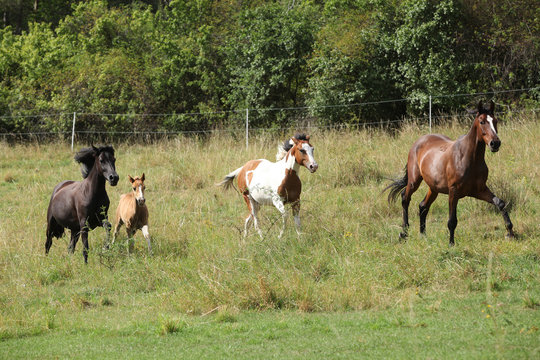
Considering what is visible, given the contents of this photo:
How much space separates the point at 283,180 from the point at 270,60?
13468mm

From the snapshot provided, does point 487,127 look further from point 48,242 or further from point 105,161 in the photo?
point 48,242

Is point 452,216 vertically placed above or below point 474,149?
below

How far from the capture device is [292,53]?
23516 millimetres

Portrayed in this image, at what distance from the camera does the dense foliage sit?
20.3m

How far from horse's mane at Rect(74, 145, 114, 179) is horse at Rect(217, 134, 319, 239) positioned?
8.21ft

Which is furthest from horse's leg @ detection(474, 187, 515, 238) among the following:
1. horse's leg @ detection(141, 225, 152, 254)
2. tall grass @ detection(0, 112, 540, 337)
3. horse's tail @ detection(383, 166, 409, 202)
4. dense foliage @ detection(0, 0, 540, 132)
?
dense foliage @ detection(0, 0, 540, 132)

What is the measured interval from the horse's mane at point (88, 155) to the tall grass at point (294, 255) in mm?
1289

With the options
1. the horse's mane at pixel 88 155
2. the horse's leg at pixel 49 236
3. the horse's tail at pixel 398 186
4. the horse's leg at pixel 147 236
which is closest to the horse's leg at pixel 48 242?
the horse's leg at pixel 49 236

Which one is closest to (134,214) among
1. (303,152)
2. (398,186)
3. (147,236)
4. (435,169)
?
(147,236)

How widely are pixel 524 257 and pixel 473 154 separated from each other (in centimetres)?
167

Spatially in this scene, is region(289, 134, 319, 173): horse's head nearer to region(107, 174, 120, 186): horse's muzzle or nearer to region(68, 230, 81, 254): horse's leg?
region(107, 174, 120, 186): horse's muzzle

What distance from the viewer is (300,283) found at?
7.96 metres

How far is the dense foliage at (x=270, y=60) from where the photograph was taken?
2034 cm

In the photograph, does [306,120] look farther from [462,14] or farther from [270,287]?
[270,287]
